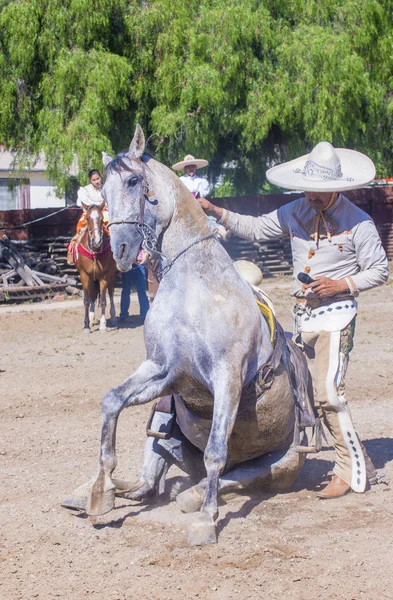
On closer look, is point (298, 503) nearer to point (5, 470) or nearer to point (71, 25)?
point (5, 470)

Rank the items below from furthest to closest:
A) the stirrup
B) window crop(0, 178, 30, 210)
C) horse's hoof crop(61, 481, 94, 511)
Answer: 1. window crop(0, 178, 30, 210)
2. the stirrup
3. horse's hoof crop(61, 481, 94, 511)

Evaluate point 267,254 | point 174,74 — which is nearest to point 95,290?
point 174,74

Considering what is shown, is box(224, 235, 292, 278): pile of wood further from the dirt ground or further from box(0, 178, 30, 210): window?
box(0, 178, 30, 210): window

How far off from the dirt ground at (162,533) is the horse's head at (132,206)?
1479mm

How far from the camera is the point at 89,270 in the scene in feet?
43.4

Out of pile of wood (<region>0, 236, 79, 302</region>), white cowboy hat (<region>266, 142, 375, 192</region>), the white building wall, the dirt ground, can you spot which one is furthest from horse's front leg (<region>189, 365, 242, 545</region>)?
the white building wall

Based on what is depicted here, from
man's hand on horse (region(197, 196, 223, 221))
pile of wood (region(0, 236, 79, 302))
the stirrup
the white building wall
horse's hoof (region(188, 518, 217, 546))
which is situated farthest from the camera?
the white building wall

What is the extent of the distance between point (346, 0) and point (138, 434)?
15.2 meters

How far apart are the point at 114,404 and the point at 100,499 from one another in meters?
0.54

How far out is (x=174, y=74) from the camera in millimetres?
17719

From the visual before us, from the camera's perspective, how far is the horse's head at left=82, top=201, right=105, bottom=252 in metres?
12.4

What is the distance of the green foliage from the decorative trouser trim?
12.0 m

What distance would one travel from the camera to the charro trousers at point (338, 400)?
17.6ft

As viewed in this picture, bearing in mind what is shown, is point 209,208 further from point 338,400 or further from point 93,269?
point 93,269
